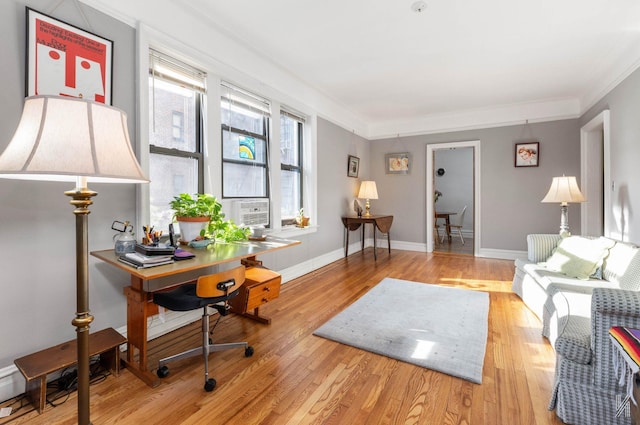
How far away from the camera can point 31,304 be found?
164 centimetres

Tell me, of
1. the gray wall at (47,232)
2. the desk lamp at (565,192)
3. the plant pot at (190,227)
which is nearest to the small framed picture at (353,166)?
the desk lamp at (565,192)

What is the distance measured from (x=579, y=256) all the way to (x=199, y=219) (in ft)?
9.82

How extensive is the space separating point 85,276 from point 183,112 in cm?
188

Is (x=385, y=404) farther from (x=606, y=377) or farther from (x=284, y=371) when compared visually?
(x=606, y=377)

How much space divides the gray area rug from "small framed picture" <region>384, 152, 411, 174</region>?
2829 millimetres

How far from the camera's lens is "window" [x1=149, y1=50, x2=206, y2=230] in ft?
7.45

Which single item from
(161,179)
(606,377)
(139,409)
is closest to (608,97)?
(606,377)

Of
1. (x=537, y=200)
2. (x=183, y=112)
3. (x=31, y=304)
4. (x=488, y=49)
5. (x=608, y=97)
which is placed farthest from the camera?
(x=537, y=200)

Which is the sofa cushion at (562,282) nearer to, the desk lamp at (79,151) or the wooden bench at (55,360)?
the desk lamp at (79,151)

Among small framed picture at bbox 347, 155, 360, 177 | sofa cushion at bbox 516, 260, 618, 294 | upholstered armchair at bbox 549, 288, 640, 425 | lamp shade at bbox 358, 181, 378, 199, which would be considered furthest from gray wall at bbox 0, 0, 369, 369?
lamp shade at bbox 358, 181, 378, 199

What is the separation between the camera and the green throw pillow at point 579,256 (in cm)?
237

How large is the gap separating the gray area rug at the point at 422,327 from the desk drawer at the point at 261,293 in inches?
18.6

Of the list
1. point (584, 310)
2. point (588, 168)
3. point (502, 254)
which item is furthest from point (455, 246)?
point (584, 310)

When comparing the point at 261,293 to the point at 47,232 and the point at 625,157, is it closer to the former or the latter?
the point at 47,232
